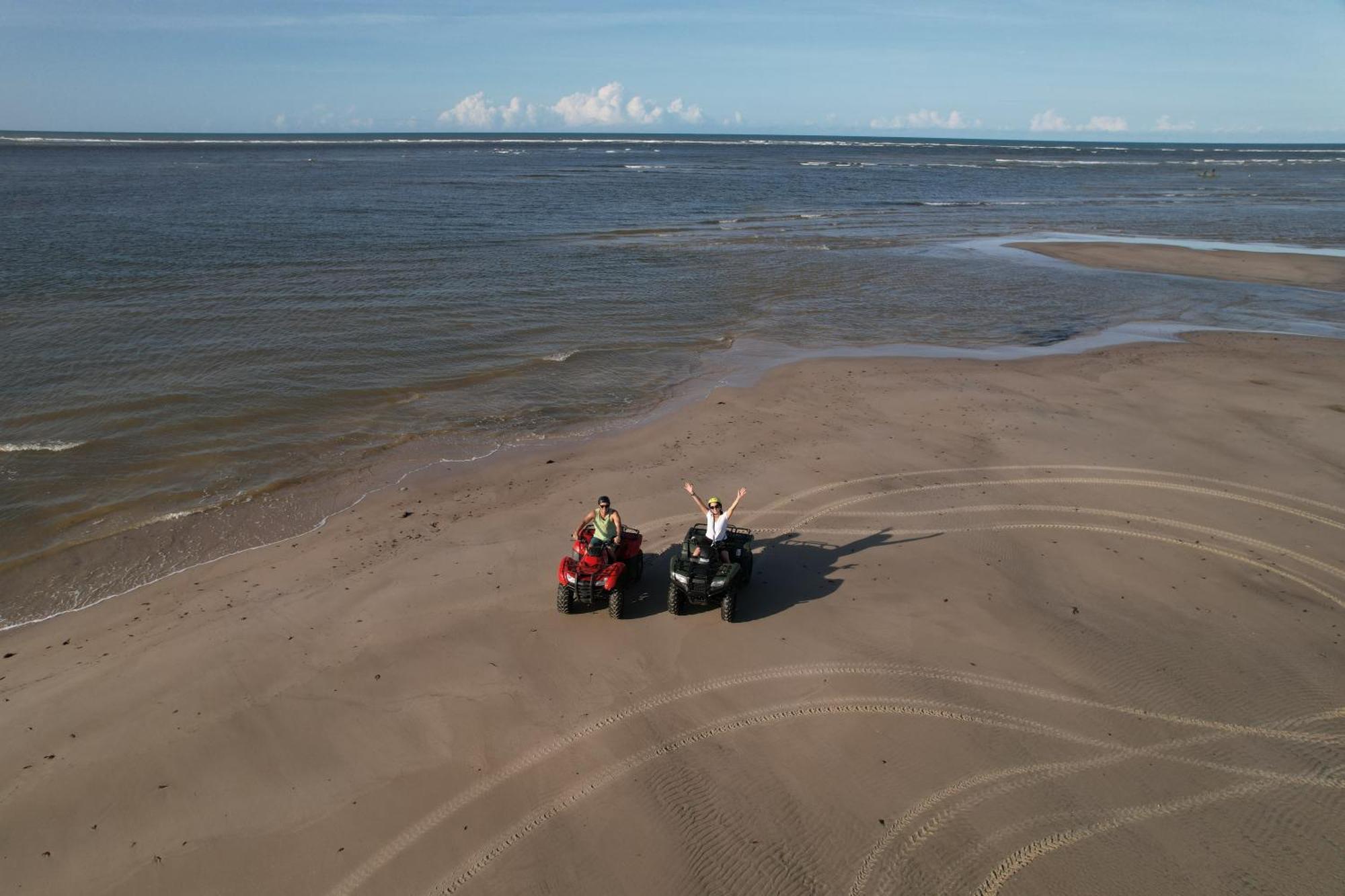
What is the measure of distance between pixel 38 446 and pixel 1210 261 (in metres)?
40.6

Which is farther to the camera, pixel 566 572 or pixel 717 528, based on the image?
pixel 717 528

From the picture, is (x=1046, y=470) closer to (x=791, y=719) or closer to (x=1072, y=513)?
(x=1072, y=513)

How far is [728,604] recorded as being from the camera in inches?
357

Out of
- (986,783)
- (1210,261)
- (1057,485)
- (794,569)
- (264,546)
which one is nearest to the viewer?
(986,783)

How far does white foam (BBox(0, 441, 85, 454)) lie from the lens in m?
13.8

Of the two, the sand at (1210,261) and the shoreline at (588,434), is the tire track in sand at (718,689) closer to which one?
the shoreline at (588,434)

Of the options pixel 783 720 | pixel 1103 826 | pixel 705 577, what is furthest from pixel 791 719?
pixel 1103 826

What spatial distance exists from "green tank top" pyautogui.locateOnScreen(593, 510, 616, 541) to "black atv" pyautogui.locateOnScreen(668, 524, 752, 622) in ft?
2.81

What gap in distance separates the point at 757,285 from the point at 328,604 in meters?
22.2

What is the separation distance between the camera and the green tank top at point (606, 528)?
947cm

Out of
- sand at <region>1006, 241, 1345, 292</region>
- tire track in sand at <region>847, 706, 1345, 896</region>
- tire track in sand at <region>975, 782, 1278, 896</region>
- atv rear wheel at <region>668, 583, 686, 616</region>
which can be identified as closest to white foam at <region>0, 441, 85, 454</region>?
atv rear wheel at <region>668, 583, 686, 616</region>

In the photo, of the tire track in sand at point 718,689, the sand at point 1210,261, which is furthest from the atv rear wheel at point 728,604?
the sand at point 1210,261

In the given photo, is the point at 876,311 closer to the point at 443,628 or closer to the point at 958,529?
the point at 958,529

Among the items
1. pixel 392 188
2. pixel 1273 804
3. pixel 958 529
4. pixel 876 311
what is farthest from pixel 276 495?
pixel 392 188
